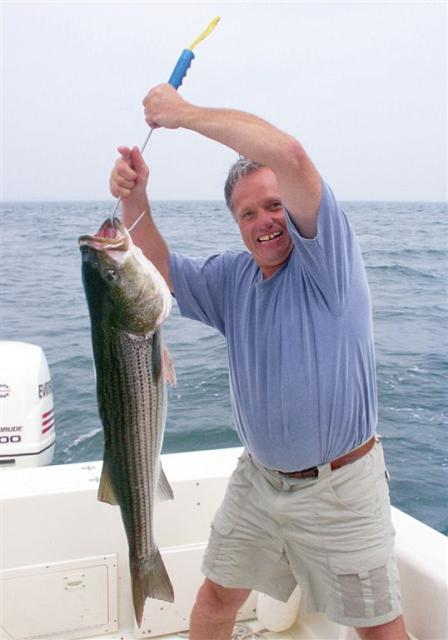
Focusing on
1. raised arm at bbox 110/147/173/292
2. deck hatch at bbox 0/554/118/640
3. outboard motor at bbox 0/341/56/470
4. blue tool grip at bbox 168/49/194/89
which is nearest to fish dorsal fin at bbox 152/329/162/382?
raised arm at bbox 110/147/173/292

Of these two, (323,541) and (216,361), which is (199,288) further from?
(216,361)

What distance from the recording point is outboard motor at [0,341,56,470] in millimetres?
4980

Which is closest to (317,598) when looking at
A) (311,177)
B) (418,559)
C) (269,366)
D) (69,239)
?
(418,559)

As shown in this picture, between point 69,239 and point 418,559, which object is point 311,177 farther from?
point 69,239

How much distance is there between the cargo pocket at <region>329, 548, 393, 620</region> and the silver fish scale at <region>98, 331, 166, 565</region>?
0.84 m

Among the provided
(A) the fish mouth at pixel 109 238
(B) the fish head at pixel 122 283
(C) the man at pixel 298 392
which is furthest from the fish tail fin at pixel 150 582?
(A) the fish mouth at pixel 109 238

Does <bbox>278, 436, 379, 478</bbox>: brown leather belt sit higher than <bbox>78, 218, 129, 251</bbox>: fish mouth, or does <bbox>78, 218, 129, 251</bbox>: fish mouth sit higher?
<bbox>78, 218, 129, 251</bbox>: fish mouth

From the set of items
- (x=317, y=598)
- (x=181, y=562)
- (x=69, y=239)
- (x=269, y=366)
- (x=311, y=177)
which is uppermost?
(x=311, y=177)

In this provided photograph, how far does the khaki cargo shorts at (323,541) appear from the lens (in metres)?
2.80

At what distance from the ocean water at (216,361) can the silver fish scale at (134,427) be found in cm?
229

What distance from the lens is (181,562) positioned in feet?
12.9

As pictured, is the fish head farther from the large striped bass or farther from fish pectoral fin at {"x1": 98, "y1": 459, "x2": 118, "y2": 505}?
fish pectoral fin at {"x1": 98, "y1": 459, "x2": 118, "y2": 505}

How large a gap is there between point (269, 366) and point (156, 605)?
1.82 meters

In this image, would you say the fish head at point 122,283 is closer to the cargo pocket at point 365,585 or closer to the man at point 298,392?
the man at point 298,392
